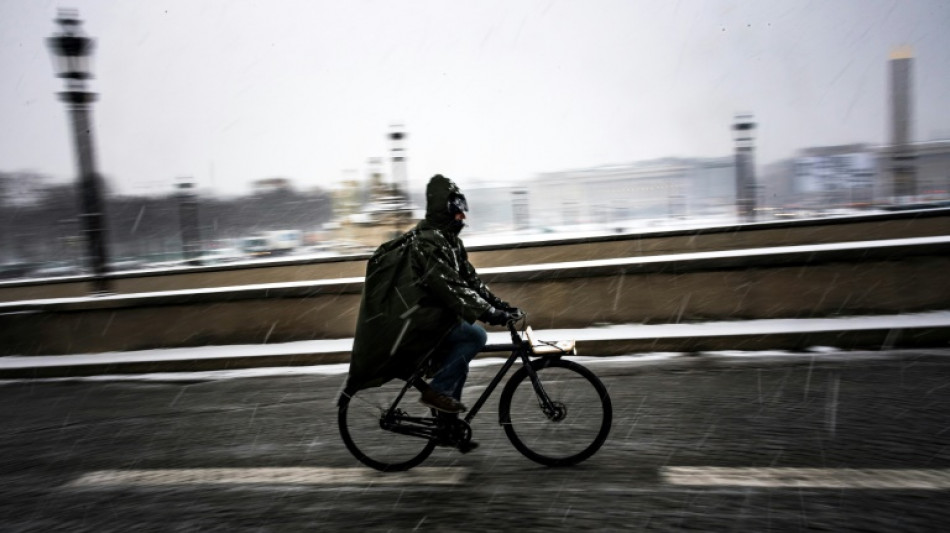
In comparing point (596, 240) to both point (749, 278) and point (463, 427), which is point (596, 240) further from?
point (463, 427)

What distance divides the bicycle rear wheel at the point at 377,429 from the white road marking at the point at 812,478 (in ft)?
4.97

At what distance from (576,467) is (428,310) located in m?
1.31

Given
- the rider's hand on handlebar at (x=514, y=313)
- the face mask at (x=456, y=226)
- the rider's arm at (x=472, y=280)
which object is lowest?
the rider's hand on handlebar at (x=514, y=313)

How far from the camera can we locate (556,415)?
4129mm

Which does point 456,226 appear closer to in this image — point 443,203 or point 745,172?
point 443,203

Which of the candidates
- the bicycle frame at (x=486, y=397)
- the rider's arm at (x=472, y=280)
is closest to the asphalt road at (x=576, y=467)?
the bicycle frame at (x=486, y=397)

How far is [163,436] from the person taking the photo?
18.3 ft

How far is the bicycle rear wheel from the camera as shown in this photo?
4.20m

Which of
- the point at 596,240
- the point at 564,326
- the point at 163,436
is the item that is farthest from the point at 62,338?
the point at 596,240

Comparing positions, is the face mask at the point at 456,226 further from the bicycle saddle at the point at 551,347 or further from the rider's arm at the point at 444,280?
the bicycle saddle at the point at 551,347

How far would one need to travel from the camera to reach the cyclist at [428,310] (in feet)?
12.6

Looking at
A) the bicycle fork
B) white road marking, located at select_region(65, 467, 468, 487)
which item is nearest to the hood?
the bicycle fork

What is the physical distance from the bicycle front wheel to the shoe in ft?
0.97

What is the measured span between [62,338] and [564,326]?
23.0ft
